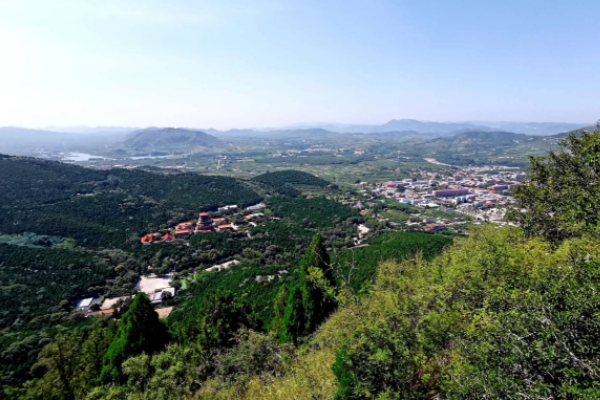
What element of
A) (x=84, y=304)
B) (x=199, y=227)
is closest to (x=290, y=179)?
(x=199, y=227)

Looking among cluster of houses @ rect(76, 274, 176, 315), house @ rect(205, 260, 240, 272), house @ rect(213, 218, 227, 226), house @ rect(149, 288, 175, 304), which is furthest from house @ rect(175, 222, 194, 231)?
house @ rect(149, 288, 175, 304)

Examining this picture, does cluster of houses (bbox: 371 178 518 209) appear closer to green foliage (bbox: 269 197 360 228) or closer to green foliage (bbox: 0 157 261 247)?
green foliage (bbox: 269 197 360 228)

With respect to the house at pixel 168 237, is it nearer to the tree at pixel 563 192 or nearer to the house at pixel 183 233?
the house at pixel 183 233

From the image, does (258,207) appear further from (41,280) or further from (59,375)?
(59,375)

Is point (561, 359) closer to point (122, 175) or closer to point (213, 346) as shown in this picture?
point (213, 346)

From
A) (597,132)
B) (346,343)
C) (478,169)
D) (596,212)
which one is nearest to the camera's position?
(596,212)

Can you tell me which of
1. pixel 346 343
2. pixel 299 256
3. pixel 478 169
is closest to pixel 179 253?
pixel 299 256
